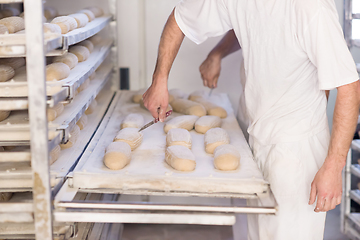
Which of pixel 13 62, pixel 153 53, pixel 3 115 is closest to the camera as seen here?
pixel 3 115

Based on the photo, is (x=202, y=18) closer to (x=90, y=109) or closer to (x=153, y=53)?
(x=90, y=109)

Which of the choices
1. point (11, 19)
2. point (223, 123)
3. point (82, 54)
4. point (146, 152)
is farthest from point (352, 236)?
point (11, 19)

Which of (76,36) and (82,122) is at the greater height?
(76,36)

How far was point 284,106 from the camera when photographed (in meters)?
1.43

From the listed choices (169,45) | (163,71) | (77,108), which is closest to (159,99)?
(163,71)

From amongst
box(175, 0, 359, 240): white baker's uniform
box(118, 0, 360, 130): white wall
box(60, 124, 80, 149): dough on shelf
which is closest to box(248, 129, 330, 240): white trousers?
box(175, 0, 359, 240): white baker's uniform

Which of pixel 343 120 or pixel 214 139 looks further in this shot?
pixel 214 139

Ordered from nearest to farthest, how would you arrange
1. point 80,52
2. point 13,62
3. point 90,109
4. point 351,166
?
point 13,62, point 80,52, point 90,109, point 351,166

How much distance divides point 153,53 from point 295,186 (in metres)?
1.48

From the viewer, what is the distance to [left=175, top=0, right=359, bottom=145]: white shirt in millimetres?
1209

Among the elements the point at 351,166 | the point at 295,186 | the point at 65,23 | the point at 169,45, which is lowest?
the point at 351,166

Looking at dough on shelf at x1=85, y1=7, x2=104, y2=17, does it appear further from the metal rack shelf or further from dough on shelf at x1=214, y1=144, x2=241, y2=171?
dough on shelf at x1=214, y1=144, x2=241, y2=171

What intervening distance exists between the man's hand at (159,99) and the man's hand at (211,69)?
654mm

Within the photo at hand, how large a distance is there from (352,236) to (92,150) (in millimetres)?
1504
